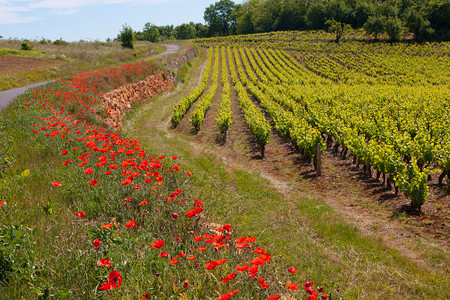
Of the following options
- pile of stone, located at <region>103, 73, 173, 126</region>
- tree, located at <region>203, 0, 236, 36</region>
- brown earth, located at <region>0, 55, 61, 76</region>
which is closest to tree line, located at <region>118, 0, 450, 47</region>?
tree, located at <region>203, 0, 236, 36</region>

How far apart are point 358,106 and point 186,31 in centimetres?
13295

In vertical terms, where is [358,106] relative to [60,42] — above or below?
below

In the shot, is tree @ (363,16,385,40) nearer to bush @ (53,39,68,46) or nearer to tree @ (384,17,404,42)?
tree @ (384,17,404,42)

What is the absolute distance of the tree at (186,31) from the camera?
138 meters

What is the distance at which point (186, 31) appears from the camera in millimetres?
138625

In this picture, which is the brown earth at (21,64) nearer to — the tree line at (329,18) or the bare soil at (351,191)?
the bare soil at (351,191)

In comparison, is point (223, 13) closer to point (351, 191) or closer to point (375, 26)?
point (375, 26)

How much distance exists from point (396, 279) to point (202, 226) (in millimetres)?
3731

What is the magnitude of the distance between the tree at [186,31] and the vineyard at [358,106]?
78.3 meters

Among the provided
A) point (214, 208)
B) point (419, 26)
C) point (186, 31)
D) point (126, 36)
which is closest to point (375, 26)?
point (419, 26)

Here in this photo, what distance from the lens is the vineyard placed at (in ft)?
33.2

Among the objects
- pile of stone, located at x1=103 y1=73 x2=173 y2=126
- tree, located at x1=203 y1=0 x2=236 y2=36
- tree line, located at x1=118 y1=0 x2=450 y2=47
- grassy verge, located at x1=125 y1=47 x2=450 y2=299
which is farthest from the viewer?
tree, located at x1=203 y1=0 x2=236 y2=36

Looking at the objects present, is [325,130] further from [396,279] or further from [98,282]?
[98,282]

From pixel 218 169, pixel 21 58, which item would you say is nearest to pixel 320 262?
pixel 218 169
